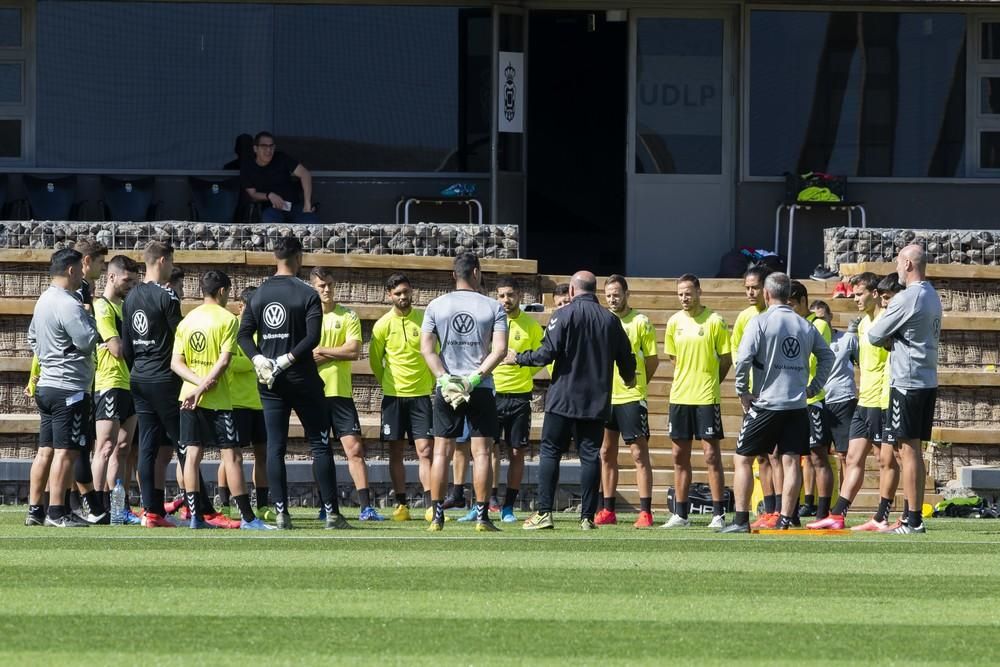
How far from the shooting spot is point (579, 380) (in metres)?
12.9

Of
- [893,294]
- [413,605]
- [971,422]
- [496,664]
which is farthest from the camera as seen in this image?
[971,422]

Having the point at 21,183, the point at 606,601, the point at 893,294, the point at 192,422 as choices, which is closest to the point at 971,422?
the point at 893,294

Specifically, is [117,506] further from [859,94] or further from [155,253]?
[859,94]

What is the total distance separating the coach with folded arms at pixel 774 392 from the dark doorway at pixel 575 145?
369 inches

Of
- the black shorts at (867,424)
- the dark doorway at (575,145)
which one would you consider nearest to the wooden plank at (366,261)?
the dark doorway at (575,145)

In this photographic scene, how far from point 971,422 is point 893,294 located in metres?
4.73

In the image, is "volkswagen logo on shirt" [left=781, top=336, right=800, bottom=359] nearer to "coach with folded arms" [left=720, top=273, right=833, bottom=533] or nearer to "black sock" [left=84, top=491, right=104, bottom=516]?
"coach with folded arms" [left=720, top=273, right=833, bottom=533]

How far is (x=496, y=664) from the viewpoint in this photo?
6914 mm

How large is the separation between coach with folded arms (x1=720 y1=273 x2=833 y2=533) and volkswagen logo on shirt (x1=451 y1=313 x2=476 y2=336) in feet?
6.58

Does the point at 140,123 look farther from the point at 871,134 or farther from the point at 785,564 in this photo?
the point at 785,564

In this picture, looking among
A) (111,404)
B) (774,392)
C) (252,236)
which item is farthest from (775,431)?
(252,236)

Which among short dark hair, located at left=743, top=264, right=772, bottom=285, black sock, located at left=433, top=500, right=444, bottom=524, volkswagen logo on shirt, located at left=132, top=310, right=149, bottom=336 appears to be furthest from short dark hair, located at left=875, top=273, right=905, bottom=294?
volkswagen logo on shirt, located at left=132, top=310, right=149, bottom=336

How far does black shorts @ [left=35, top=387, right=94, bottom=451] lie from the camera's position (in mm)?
12289

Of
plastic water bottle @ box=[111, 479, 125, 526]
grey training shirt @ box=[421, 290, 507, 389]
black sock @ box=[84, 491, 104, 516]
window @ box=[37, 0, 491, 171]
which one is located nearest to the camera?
grey training shirt @ box=[421, 290, 507, 389]
